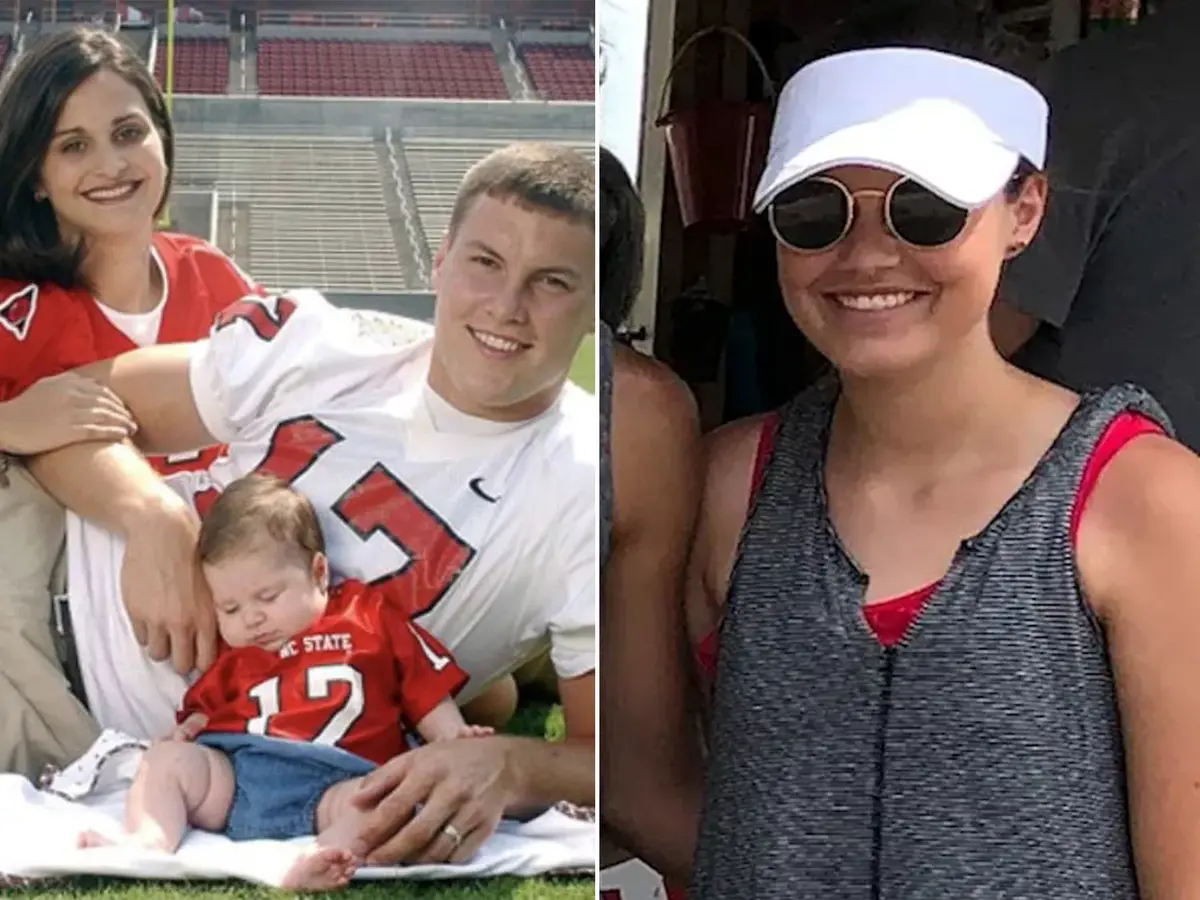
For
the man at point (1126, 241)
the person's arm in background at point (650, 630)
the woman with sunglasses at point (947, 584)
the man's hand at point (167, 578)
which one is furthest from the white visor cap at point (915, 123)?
the man's hand at point (167, 578)

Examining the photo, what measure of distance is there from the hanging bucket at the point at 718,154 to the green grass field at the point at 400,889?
1.84 feet

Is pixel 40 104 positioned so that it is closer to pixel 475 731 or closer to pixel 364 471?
pixel 364 471

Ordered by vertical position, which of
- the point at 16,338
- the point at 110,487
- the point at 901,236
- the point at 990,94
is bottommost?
the point at 110,487

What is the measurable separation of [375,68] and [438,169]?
0.33 ft

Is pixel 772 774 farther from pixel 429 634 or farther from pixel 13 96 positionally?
pixel 13 96

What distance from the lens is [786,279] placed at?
1313 millimetres

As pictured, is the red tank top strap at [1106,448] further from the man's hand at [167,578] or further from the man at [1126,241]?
the man's hand at [167,578]

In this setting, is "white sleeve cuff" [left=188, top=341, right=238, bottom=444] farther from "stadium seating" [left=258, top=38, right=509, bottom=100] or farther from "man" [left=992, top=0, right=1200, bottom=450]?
"man" [left=992, top=0, right=1200, bottom=450]

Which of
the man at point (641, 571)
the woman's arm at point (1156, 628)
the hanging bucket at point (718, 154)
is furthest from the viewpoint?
the hanging bucket at point (718, 154)

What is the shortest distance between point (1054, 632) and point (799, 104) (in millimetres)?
511

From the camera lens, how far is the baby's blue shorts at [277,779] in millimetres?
1283

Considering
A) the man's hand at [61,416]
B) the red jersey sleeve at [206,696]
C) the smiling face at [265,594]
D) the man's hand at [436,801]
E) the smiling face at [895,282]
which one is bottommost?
the man's hand at [436,801]

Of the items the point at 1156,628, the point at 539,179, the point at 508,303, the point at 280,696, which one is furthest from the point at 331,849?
the point at 1156,628

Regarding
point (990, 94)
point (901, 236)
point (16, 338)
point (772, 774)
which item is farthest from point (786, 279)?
point (16, 338)
